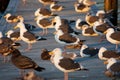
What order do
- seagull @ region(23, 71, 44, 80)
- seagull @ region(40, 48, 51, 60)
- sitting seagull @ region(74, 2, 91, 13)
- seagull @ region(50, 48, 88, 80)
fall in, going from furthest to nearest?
sitting seagull @ region(74, 2, 91, 13)
seagull @ region(40, 48, 51, 60)
seagull @ region(50, 48, 88, 80)
seagull @ region(23, 71, 44, 80)

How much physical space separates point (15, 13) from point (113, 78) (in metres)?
9.07

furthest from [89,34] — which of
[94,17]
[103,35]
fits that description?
[94,17]

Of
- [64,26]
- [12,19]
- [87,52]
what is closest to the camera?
[87,52]

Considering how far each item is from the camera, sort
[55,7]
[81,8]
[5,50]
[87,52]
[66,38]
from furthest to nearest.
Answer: [55,7] < [81,8] < [66,38] < [87,52] < [5,50]

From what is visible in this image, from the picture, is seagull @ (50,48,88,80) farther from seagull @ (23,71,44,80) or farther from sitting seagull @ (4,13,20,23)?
sitting seagull @ (4,13,20,23)

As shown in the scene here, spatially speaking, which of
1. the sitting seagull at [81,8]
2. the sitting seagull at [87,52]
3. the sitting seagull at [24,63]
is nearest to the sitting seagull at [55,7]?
the sitting seagull at [81,8]

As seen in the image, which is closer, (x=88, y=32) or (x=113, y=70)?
(x=113, y=70)

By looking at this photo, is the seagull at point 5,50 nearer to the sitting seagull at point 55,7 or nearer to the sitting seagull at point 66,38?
the sitting seagull at point 66,38

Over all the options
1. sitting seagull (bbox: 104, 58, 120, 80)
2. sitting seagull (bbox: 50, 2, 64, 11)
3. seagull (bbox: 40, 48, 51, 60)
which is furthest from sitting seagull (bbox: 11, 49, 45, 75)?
sitting seagull (bbox: 50, 2, 64, 11)

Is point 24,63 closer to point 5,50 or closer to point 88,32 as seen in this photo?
point 5,50

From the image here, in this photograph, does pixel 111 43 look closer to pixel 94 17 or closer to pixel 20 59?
pixel 94 17

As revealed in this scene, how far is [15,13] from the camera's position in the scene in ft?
59.9

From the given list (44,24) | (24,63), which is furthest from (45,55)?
(44,24)

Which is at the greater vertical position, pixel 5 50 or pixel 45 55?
pixel 5 50
